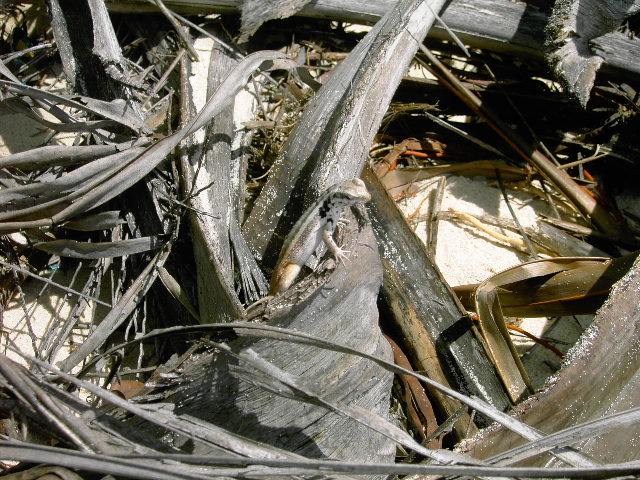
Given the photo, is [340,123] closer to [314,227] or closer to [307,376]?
[314,227]

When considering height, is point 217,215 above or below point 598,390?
above

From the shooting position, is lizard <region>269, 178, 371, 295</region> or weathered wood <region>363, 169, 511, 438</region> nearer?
lizard <region>269, 178, 371, 295</region>

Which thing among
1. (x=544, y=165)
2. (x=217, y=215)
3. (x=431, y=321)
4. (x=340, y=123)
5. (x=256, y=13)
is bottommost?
(x=431, y=321)

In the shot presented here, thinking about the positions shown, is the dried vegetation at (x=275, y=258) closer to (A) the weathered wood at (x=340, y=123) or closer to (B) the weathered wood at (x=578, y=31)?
(A) the weathered wood at (x=340, y=123)

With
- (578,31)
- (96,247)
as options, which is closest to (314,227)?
(96,247)

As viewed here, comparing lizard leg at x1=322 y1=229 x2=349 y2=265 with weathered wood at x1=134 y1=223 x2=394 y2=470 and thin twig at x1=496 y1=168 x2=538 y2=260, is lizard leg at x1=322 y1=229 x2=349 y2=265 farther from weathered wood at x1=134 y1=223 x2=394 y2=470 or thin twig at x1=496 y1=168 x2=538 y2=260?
thin twig at x1=496 y1=168 x2=538 y2=260

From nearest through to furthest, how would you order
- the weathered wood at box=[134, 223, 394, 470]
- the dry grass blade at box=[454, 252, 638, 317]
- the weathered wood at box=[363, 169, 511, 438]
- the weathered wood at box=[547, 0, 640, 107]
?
the weathered wood at box=[134, 223, 394, 470] < the weathered wood at box=[363, 169, 511, 438] < the dry grass blade at box=[454, 252, 638, 317] < the weathered wood at box=[547, 0, 640, 107]

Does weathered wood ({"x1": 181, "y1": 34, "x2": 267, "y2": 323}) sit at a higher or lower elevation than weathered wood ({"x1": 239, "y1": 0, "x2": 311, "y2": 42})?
lower

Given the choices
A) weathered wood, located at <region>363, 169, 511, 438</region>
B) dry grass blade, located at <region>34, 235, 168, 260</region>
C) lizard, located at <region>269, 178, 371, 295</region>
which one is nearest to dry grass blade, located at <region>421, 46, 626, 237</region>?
weathered wood, located at <region>363, 169, 511, 438</region>
